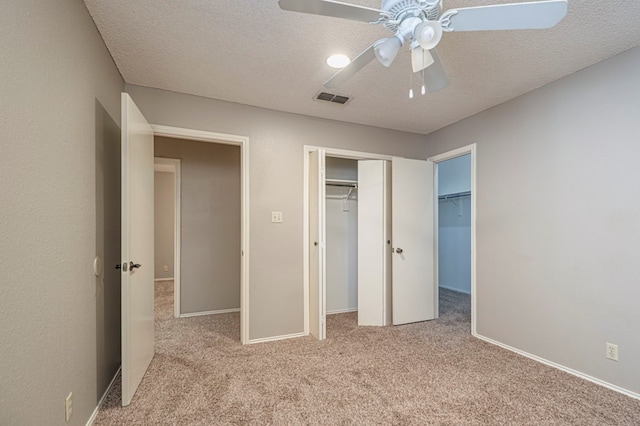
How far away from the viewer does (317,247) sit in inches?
119

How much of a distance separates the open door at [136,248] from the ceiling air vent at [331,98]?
1.51m

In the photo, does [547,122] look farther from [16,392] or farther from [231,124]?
[16,392]

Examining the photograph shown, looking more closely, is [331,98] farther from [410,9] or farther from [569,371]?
[569,371]

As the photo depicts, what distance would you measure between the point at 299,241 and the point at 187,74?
1844 mm

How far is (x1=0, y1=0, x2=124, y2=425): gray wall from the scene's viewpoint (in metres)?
1.04

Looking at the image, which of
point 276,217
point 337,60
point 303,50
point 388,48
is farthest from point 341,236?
point 388,48

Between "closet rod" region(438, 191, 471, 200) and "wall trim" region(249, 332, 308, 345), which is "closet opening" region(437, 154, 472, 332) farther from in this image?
"wall trim" region(249, 332, 308, 345)

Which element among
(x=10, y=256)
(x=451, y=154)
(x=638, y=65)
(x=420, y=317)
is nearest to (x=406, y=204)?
(x=451, y=154)

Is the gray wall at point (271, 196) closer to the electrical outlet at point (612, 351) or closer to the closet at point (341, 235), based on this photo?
the closet at point (341, 235)

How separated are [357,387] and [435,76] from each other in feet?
6.96

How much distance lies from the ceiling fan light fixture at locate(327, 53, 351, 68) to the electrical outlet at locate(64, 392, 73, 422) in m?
2.53

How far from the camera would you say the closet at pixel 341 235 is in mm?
3957

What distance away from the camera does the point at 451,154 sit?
3.55 meters

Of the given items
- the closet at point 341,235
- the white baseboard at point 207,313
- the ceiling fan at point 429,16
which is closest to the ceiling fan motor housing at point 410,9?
the ceiling fan at point 429,16
